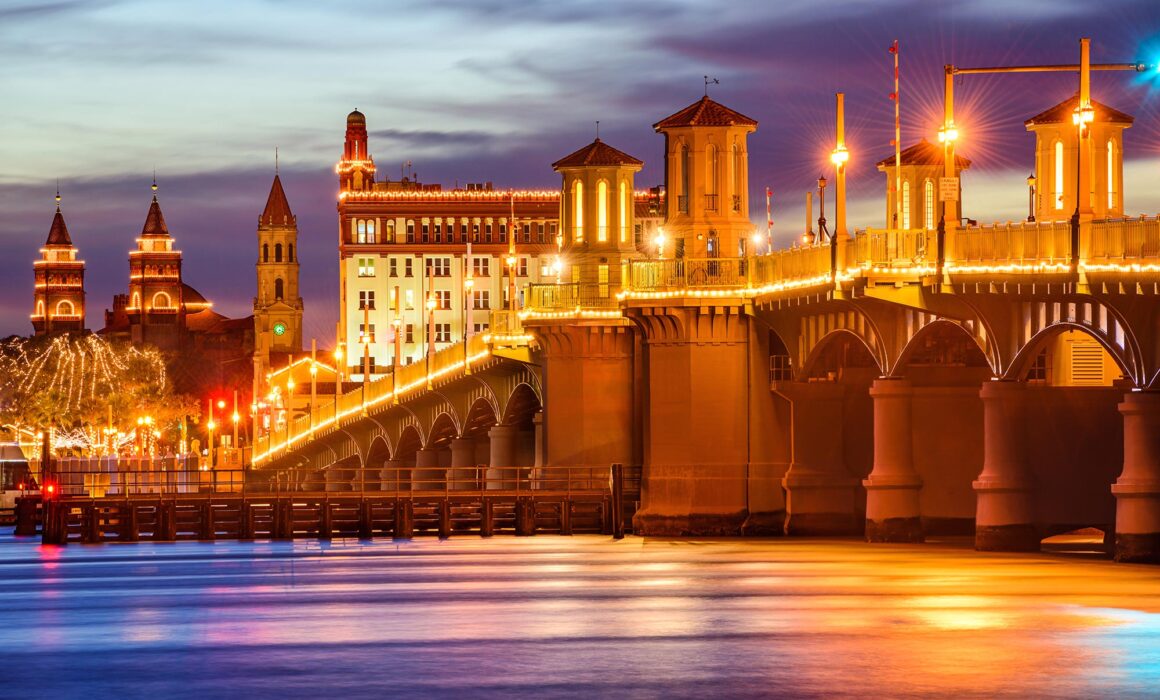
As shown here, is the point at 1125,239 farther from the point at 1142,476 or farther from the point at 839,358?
the point at 839,358

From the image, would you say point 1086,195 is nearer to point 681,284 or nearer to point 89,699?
point 681,284

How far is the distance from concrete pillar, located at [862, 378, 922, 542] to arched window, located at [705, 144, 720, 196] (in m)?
12.1

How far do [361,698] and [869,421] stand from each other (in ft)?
176

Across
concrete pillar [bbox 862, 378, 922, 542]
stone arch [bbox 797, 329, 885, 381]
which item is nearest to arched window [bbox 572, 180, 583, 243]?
stone arch [bbox 797, 329, 885, 381]

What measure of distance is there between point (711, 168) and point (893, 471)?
49.1 ft

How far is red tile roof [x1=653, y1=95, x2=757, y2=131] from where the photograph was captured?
9012 centimetres

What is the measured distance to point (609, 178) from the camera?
100m

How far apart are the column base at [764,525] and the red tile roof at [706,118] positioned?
14.3m

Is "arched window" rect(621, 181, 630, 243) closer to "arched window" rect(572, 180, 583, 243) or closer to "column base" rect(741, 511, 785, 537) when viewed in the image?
"arched window" rect(572, 180, 583, 243)

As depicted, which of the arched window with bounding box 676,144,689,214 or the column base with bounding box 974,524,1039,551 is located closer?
the column base with bounding box 974,524,1039,551

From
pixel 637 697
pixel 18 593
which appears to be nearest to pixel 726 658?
pixel 637 697

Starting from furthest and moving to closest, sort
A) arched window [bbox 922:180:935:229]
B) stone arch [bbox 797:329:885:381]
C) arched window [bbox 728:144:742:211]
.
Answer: arched window [bbox 922:180:935:229]
arched window [bbox 728:144:742:211]
stone arch [bbox 797:329:885:381]

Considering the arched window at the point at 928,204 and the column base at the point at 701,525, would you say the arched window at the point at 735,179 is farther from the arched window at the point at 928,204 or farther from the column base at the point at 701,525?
the column base at the point at 701,525

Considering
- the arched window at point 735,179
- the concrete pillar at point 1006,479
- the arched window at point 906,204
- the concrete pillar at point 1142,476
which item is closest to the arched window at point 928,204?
the arched window at point 906,204
